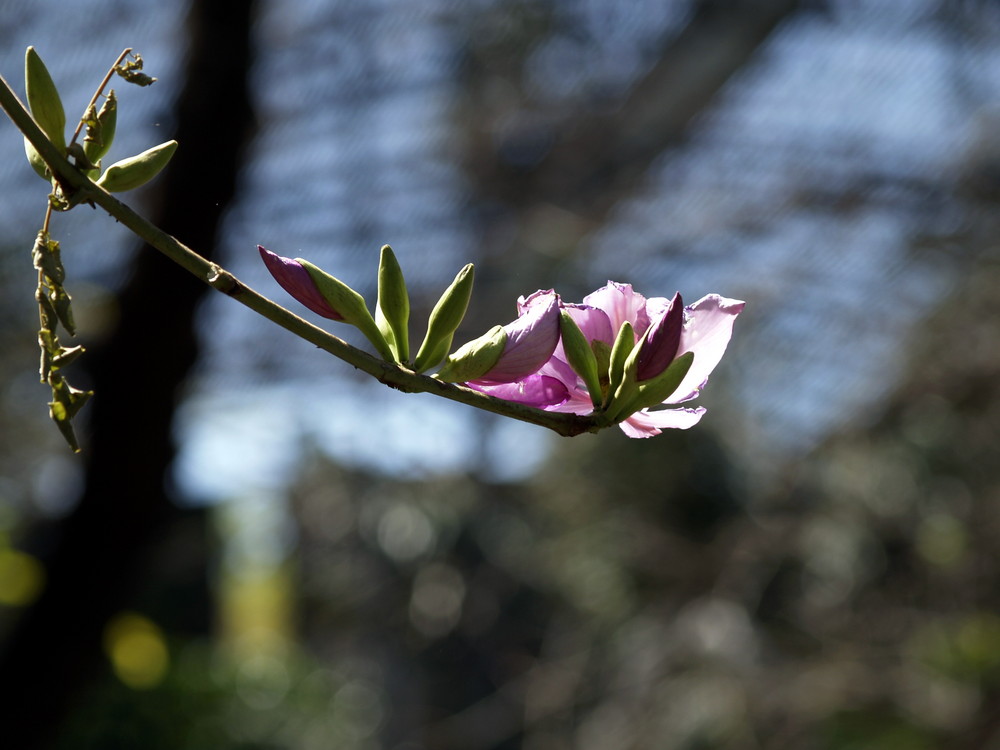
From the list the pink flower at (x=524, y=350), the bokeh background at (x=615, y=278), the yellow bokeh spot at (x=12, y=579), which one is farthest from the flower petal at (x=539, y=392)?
the yellow bokeh spot at (x=12, y=579)

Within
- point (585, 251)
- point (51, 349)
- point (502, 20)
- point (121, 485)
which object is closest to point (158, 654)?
point (121, 485)

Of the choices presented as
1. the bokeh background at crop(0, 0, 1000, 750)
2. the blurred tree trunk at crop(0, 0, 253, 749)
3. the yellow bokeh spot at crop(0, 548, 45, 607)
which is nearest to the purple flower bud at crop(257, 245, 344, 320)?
the bokeh background at crop(0, 0, 1000, 750)

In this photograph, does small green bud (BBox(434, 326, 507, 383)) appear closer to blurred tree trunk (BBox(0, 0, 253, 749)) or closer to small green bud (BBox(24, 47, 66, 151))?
small green bud (BBox(24, 47, 66, 151))

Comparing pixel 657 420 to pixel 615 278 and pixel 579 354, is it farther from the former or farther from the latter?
pixel 615 278

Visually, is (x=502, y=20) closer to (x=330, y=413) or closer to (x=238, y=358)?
(x=238, y=358)

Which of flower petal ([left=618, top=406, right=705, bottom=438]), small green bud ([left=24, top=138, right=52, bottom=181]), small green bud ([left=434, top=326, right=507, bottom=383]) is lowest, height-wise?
flower petal ([left=618, top=406, right=705, bottom=438])

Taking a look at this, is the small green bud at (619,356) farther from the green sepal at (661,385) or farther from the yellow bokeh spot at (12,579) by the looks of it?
the yellow bokeh spot at (12,579)

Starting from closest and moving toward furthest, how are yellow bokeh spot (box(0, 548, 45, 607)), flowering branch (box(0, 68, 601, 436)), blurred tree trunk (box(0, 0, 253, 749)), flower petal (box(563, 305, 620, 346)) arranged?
1. flowering branch (box(0, 68, 601, 436))
2. flower petal (box(563, 305, 620, 346))
3. blurred tree trunk (box(0, 0, 253, 749))
4. yellow bokeh spot (box(0, 548, 45, 607))

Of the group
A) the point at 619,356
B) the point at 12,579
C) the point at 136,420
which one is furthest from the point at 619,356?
the point at 12,579
